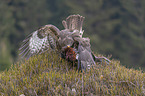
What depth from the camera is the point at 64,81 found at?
227 cm

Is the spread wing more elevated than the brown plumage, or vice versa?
the spread wing

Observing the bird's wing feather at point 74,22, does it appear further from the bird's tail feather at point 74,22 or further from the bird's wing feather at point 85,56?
the bird's wing feather at point 85,56

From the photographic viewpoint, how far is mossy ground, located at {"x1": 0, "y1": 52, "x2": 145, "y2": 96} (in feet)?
6.81

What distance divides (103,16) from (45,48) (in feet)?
58.3

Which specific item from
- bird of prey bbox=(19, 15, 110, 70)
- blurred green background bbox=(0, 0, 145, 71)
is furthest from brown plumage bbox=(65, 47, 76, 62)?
blurred green background bbox=(0, 0, 145, 71)

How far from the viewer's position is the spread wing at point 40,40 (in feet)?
9.62

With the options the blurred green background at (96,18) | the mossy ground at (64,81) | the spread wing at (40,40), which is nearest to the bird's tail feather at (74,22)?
the spread wing at (40,40)

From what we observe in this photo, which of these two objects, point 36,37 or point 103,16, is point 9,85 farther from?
point 103,16

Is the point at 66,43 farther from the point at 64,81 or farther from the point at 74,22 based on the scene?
the point at 64,81

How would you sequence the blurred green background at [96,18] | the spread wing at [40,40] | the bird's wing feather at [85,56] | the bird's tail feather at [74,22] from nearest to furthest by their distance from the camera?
the bird's wing feather at [85,56]
the spread wing at [40,40]
the bird's tail feather at [74,22]
the blurred green background at [96,18]

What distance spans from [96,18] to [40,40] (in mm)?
17344

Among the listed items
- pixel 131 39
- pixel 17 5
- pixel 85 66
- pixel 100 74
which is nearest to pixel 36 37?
pixel 85 66

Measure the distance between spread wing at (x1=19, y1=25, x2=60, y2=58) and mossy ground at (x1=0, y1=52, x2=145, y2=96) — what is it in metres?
0.25

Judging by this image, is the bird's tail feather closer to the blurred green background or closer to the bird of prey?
the bird of prey
